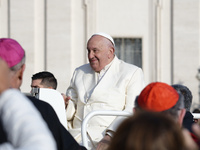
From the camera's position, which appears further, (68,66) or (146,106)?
(68,66)

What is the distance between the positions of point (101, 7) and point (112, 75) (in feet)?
30.7

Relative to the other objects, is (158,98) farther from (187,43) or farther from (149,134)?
(187,43)

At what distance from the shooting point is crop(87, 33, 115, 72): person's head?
19.9 ft

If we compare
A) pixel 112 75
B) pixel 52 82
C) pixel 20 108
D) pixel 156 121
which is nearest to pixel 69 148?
pixel 20 108

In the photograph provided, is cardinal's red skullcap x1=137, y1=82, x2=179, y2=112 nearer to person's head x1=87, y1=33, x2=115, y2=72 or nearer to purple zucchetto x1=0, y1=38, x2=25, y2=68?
purple zucchetto x1=0, y1=38, x2=25, y2=68

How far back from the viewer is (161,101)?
3.11 m

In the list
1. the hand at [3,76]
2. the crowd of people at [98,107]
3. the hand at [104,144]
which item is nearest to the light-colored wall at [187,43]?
the crowd of people at [98,107]

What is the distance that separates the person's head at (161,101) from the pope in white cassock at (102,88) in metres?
2.52

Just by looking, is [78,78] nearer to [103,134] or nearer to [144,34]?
[103,134]

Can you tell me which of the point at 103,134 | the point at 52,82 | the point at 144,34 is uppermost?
the point at 144,34

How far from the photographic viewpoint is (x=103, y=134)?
18.5 ft

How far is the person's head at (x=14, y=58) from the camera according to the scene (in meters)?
2.93

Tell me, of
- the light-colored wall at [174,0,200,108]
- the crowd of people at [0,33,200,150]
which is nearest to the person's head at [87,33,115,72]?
the crowd of people at [0,33,200,150]

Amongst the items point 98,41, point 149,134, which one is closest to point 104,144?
point 98,41
